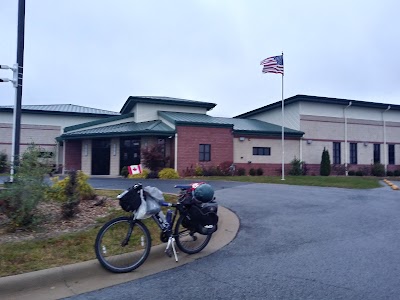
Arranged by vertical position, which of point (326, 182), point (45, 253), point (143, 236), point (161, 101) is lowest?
point (45, 253)

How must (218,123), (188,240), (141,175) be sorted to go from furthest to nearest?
(218,123) → (141,175) → (188,240)

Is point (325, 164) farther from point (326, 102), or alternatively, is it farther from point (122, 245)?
point (122, 245)

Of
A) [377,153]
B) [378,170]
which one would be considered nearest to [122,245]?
[378,170]

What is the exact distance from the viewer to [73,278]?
15.6 ft

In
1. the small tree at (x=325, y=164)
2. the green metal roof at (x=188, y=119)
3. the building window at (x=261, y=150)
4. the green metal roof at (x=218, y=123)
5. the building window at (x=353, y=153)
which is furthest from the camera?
the building window at (x=353, y=153)

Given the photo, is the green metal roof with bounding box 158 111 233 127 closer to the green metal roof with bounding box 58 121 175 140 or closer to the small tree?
the green metal roof with bounding box 58 121 175 140

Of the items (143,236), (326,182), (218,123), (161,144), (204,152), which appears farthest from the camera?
(218,123)

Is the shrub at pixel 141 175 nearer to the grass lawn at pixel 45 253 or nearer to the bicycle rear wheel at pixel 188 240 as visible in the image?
the grass lawn at pixel 45 253

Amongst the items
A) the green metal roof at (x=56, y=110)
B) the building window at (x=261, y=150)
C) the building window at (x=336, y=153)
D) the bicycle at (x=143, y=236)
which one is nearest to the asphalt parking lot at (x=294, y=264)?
the bicycle at (x=143, y=236)

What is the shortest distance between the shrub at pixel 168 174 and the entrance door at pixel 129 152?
3.31 metres

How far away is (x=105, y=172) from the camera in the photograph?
2748cm

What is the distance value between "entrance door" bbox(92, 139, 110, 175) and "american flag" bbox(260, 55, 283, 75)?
507 inches

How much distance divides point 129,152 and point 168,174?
189 inches

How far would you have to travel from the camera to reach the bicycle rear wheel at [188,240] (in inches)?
231
